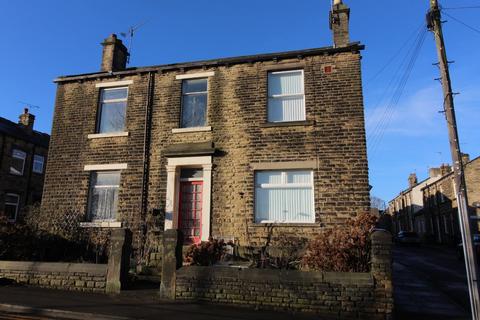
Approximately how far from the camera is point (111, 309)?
772 centimetres

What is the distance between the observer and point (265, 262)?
10.0 m

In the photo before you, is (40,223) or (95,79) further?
(95,79)

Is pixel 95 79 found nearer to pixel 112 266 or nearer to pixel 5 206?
pixel 112 266

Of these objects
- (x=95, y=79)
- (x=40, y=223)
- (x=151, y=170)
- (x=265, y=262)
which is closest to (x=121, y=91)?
(x=95, y=79)

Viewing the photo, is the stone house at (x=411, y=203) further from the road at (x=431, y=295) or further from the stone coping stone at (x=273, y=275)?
the stone coping stone at (x=273, y=275)

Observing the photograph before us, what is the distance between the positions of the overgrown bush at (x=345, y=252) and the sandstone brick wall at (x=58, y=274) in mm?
5156

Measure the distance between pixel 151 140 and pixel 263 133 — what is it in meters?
3.87

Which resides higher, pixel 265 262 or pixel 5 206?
pixel 5 206

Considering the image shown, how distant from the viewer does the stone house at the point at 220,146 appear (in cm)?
1200

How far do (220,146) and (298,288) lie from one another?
19.3ft

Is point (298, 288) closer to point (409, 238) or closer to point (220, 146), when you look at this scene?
point (220, 146)

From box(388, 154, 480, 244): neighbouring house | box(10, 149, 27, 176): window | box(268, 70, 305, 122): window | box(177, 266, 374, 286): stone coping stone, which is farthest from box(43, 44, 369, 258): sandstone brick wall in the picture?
box(388, 154, 480, 244): neighbouring house

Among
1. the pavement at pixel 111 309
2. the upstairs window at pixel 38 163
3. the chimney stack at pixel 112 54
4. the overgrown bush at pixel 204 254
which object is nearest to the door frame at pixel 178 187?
the overgrown bush at pixel 204 254

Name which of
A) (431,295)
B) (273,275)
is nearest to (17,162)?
(273,275)
